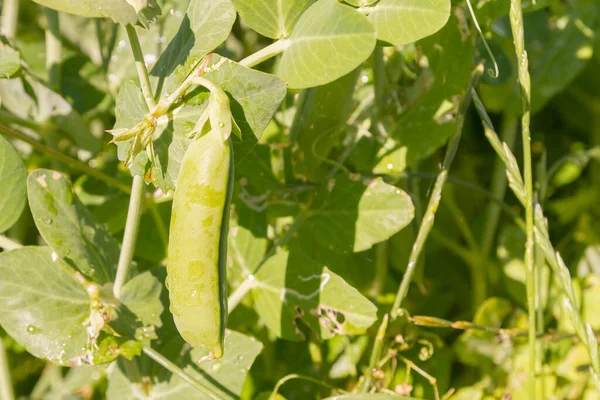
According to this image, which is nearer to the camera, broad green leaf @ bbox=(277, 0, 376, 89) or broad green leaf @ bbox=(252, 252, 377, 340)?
broad green leaf @ bbox=(277, 0, 376, 89)

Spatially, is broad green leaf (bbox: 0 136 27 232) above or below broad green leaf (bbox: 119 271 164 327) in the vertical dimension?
above

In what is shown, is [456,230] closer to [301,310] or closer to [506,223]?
[506,223]

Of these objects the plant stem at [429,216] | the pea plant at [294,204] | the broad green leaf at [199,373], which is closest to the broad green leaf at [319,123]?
the pea plant at [294,204]

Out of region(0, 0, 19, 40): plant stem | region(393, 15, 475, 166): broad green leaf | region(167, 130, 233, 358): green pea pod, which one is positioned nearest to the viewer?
region(167, 130, 233, 358): green pea pod

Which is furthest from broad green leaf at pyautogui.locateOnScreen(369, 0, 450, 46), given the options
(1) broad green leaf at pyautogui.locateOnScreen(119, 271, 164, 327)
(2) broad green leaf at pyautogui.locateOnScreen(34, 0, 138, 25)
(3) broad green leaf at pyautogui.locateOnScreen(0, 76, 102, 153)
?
(3) broad green leaf at pyautogui.locateOnScreen(0, 76, 102, 153)

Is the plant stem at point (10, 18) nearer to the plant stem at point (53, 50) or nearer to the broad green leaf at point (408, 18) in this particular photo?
the plant stem at point (53, 50)

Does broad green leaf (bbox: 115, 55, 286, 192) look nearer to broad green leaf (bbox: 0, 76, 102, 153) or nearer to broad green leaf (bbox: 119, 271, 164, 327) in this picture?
broad green leaf (bbox: 119, 271, 164, 327)

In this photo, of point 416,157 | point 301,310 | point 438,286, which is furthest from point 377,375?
point 438,286
